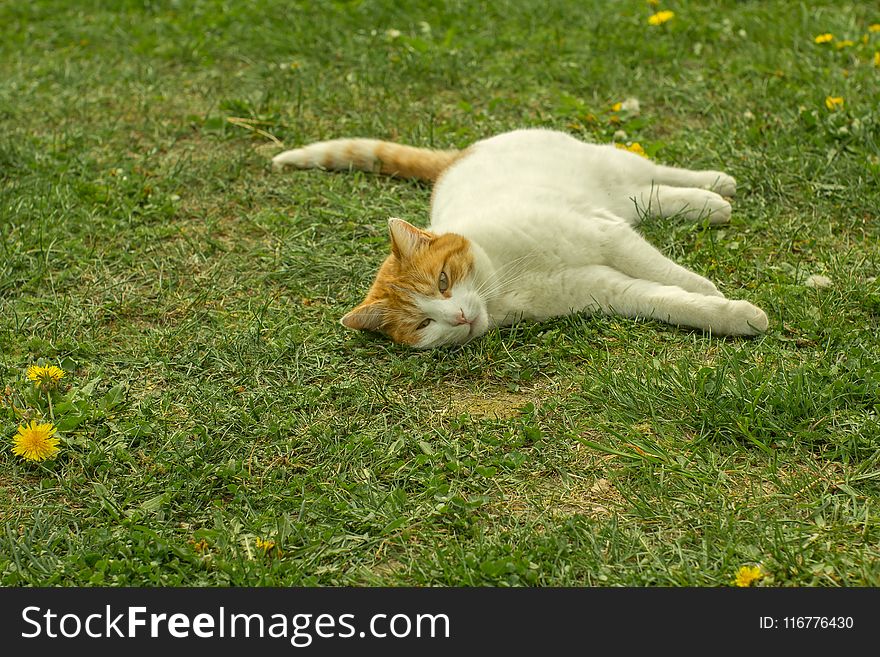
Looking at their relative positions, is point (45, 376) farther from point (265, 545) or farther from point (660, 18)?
point (660, 18)

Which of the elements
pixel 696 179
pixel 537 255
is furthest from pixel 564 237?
pixel 696 179

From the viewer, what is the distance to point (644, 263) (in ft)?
12.3

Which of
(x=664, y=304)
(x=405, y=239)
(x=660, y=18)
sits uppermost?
(x=660, y=18)

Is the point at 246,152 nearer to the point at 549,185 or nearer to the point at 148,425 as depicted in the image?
the point at 549,185

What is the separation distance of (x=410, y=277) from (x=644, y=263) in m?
0.92

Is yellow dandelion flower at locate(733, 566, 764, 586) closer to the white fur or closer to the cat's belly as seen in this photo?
the white fur

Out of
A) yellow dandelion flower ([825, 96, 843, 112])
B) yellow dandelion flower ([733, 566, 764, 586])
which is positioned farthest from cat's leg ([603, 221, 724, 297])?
yellow dandelion flower ([825, 96, 843, 112])

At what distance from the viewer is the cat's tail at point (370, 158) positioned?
15.6 ft

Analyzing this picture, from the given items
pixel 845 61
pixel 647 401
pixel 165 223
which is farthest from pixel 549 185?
pixel 845 61

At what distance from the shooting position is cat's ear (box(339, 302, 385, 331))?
141 inches

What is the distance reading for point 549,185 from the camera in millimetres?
4070

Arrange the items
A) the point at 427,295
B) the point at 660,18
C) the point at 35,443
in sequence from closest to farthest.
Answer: the point at 35,443 → the point at 427,295 → the point at 660,18

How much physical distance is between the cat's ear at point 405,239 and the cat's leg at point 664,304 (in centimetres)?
61

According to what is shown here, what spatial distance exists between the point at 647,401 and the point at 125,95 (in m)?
4.17
